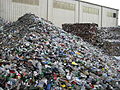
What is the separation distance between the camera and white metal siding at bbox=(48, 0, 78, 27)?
1775 centimetres

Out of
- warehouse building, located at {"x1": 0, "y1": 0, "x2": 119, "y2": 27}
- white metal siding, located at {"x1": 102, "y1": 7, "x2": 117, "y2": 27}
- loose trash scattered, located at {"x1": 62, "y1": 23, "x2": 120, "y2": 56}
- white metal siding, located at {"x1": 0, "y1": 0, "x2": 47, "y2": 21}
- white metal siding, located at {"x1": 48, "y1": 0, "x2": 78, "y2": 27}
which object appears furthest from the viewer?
white metal siding, located at {"x1": 102, "y1": 7, "x2": 117, "y2": 27}

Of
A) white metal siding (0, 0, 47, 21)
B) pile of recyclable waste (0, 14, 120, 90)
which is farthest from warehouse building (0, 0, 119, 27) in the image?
pile of recyclable waste (0, 14, 120, 90)

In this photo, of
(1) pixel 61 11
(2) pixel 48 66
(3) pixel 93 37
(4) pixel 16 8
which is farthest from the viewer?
(1) pixel 61 11

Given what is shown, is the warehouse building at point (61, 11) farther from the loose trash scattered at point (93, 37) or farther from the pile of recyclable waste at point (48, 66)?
the pile of recyclable waste at point (48, 66)

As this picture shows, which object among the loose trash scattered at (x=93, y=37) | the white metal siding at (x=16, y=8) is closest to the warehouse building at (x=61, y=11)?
the white metal siding at (x=16, y=8)

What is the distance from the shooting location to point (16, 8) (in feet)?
48.1

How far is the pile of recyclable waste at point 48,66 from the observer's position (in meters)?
3.26

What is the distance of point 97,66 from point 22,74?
1845 mm

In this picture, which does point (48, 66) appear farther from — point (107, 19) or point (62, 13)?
point (107, 19)

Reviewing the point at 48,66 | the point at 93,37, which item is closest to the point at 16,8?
the point at 93,37

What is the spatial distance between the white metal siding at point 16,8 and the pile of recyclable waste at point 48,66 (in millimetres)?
9197

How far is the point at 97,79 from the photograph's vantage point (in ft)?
12.5

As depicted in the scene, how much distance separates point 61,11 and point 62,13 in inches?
10.6

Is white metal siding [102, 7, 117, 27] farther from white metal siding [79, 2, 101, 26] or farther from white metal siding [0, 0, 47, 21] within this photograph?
white metal siding [0, 0, 47, 21]
